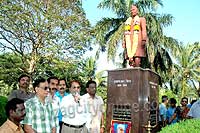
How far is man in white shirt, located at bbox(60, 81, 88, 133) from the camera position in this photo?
5230mm

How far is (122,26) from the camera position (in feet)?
62.0

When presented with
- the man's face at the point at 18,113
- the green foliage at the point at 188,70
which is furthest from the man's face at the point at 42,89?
the green foliage at the point at 188,70

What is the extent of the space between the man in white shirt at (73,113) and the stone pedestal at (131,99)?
3.72ft

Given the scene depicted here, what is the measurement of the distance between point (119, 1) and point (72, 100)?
47.7ft

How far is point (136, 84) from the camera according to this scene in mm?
6215

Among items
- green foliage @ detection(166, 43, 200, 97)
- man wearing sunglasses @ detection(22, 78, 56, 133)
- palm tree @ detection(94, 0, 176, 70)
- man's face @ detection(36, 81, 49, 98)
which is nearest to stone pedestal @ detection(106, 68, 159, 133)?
man wearing sunglasses @ detection(22, 78, 56, 133)

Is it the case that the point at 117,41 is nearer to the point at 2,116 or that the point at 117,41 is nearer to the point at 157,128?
the point at 2,116

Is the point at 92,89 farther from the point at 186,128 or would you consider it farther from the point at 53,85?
the point at 186,128

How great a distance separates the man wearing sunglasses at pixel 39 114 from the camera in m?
4.25

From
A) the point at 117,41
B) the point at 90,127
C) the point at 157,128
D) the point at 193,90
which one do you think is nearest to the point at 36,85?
the point at 90,127

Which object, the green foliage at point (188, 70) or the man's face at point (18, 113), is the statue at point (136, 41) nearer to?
the man's face at point (18, 113)

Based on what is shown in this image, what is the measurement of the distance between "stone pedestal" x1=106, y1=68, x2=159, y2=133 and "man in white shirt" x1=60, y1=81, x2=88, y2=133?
1133 millimetres

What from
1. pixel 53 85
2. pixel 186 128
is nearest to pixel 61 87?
pixel 53 85

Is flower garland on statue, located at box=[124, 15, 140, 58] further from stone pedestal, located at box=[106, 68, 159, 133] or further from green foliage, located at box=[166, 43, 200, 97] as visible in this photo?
green foliage, located at box=[166, 43, 200, 97]
